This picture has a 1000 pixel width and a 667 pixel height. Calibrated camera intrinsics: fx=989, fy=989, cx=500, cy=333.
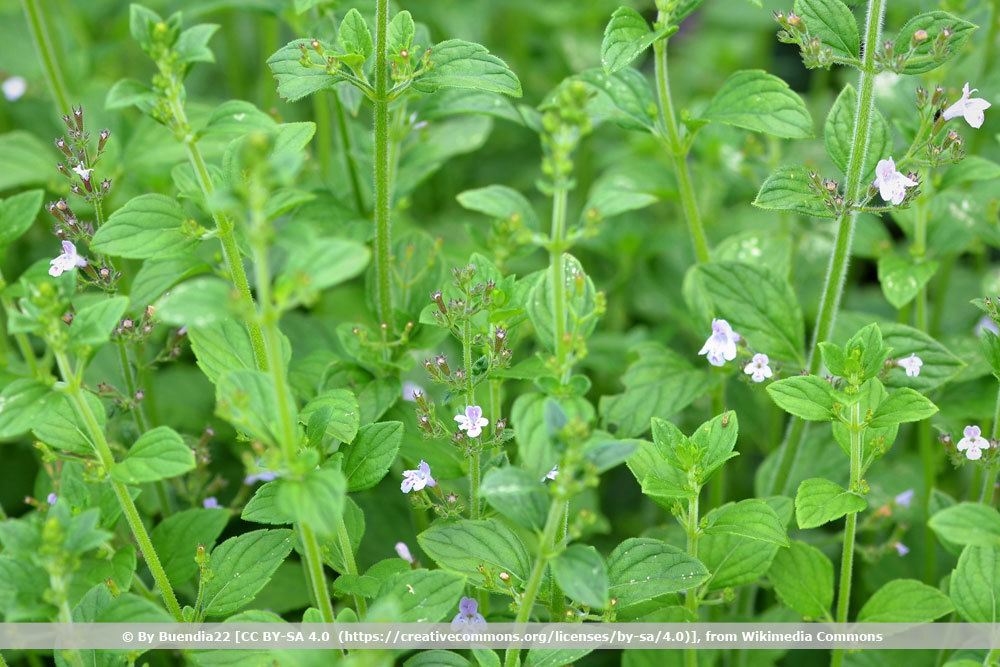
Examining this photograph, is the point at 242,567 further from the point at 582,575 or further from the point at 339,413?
the point at 582,575

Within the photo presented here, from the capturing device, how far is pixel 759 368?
2453 millimetres

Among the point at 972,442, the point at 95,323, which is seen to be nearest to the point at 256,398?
the point at 95,323

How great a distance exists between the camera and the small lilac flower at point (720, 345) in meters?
2.42

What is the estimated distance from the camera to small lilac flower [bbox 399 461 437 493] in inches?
90.0

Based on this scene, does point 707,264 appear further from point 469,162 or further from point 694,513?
point 469,162

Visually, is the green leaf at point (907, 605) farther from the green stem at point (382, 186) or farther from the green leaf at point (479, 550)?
the green stem at point (382, 186)

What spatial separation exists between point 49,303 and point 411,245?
118cm

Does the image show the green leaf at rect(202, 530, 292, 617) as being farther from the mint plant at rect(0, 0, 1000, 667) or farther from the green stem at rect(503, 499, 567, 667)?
the green stem at rect(503, 499, 567, 667)

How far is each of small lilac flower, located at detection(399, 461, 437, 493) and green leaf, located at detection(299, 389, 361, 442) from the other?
0.56ft

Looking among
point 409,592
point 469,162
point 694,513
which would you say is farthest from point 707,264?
point 469,162

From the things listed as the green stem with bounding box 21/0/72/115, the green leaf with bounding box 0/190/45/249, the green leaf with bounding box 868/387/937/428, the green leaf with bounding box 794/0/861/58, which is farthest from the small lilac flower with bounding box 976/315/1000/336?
the green stem with bounding box 21/0/72/115

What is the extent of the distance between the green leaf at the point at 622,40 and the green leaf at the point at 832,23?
31 centimetres

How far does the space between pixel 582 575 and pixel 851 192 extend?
3.94 ft

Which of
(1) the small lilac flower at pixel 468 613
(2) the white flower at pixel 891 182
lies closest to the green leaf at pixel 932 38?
(2) the white flower at pixel 891 182
